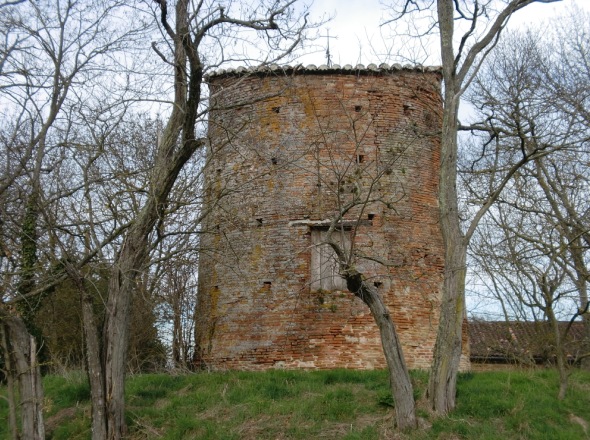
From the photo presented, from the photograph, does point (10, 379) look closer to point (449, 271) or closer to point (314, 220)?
point (314, 220)

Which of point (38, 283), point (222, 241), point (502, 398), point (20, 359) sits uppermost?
point (222, 241)

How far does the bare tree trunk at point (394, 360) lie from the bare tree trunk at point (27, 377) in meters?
4.77

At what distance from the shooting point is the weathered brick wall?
13.1 m

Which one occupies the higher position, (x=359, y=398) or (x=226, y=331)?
(x=226, y=331)

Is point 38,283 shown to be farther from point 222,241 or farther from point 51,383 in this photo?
point 222,241

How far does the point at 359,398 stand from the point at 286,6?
594cm

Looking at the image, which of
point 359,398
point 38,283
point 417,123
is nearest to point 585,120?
point 417,123

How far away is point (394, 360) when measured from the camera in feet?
31.9

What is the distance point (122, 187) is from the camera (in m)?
11.4

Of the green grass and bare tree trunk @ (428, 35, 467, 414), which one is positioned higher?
bare tree trunk @ (428, 35, 467, 414)

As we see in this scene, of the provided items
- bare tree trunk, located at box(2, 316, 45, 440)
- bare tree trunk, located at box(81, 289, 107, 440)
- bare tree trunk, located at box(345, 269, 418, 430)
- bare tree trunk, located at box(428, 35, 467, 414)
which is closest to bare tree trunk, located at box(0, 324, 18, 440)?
bare tree trunk, located at box(2, 316, 45, 440)

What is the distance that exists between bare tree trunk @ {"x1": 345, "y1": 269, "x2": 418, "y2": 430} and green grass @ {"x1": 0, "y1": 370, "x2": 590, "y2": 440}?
0.26 metres

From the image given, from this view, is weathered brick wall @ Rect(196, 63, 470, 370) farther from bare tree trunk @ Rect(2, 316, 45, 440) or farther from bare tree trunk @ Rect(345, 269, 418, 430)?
bare tree trunk @ Rect(2, 316, 45, 440)

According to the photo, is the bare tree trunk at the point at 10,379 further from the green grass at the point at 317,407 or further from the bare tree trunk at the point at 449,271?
the bare tree trunk at the point at 449,271
